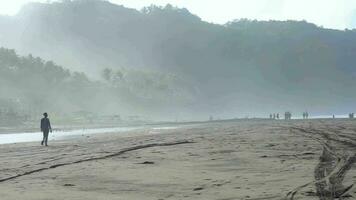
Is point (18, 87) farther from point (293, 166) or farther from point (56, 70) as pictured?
point (293, 166)

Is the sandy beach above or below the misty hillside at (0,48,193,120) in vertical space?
below

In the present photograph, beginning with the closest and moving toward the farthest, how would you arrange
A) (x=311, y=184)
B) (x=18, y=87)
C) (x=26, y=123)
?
(x=311, y=184) < (x=26, y=123) < (x=18, y=87)

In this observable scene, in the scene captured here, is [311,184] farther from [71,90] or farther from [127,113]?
[127,113]

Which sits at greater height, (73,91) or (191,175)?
(73,91)

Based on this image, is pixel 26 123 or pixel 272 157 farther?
pixel 26 123

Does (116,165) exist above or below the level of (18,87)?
below

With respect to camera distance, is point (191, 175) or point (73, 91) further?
point (73, 91)

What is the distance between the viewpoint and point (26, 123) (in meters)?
73.4

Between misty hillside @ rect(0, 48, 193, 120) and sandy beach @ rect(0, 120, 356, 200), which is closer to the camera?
sandy beach @ rect(0, 120, 356, 200)

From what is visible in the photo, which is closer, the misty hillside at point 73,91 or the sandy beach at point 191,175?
the sandy beach at point 191,175

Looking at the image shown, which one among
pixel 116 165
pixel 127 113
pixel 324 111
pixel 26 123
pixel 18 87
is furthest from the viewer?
pixel 324 111

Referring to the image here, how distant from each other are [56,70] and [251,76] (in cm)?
10853

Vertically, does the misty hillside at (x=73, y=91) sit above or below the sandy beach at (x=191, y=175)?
above

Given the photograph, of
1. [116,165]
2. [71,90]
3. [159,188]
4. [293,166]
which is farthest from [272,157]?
[71,90]
